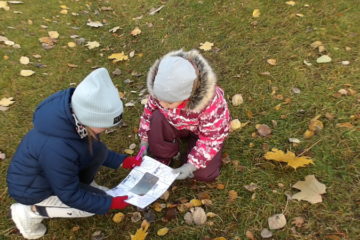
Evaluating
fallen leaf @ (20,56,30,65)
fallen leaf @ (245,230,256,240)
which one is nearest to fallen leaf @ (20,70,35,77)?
fallen leaf @ (20,56,30,65)

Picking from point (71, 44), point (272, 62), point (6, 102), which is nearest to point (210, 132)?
point (272, 62)

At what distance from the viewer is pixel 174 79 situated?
1.86 meters

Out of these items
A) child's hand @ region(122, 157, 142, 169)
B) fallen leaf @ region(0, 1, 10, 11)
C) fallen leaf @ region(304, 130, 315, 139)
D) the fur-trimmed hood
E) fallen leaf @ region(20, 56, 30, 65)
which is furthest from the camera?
fallen leaf @ region(0, 1, 10, 11)

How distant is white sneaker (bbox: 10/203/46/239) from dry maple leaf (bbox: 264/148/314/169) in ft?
5.11

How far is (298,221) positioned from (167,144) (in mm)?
983

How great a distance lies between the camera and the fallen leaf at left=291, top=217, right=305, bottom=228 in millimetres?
2109

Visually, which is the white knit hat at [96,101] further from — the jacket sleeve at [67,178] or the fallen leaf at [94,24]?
the fallen leaf at [94,24]

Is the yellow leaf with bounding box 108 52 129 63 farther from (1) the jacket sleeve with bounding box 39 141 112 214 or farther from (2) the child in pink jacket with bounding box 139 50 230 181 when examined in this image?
(1) the jacket sleeve with bounding box 39 141 112 214

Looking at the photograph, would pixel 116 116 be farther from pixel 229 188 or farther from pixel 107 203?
pixel 229 188

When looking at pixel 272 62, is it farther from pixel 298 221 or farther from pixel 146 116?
pixel 298 221

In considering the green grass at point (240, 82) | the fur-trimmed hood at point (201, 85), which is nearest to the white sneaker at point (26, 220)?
the green grass at point (240, 82)

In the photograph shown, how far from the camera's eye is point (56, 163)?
175cm

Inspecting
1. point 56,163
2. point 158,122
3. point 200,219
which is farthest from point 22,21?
point 200,219

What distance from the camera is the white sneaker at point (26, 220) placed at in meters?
2.06
